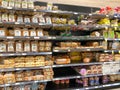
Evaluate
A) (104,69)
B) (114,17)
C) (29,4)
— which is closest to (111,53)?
(104,69)

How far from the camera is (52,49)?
4430mm

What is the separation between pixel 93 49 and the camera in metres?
4.80

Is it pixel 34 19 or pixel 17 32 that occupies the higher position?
pixel 34 19

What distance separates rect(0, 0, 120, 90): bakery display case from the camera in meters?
3.97

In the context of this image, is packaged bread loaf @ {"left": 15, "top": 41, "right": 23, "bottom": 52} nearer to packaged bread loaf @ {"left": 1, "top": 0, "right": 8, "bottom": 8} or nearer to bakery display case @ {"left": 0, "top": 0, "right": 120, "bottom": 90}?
bakery display case @ {"left": 0, "top": 0, "right": 120, "bottom": 90}

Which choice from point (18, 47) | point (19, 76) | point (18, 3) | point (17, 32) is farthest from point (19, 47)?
point (18, 3)

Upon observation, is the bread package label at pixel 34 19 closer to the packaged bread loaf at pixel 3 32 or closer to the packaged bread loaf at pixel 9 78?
the packaged bread loaf at pixel 3 32

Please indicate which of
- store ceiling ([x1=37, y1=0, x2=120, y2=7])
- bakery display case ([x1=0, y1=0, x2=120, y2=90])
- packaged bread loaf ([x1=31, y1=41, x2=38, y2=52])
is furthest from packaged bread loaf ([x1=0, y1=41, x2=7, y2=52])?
store ceiling ([x1=37, y1=0, x2=120, y2=7])

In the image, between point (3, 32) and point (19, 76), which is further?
point (19, 76)

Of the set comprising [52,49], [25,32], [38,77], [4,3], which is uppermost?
[4,3]

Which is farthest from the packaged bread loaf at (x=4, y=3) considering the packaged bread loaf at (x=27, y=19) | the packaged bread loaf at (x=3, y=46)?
the packaged bread loaf at (x=3, y=46)

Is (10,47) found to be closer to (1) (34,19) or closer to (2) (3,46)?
(2) (3,46)

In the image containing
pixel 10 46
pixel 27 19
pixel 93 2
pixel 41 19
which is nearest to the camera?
pixel 10 46

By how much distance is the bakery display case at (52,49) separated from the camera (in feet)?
13.0
